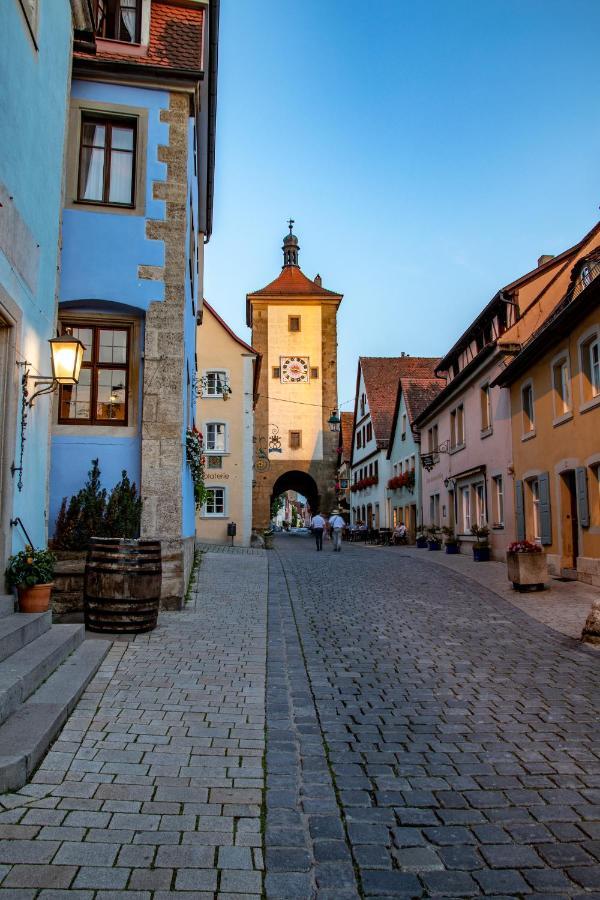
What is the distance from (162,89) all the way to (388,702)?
917 centimetres

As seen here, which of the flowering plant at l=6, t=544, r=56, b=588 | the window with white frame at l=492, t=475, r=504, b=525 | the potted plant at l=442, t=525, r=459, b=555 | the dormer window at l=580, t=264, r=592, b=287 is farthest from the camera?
the potted plant at l=442, t=525, r=459, b=555

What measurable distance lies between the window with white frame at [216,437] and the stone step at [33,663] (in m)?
20.9

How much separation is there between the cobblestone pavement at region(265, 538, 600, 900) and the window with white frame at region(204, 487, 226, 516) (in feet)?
60.4

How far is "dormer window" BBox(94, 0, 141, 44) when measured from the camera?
36.3ft

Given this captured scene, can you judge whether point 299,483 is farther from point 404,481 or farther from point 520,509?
point 520,509

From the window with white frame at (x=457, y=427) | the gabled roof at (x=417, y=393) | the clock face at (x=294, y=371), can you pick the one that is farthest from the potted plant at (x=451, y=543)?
the clock face at (x=294, y=371)

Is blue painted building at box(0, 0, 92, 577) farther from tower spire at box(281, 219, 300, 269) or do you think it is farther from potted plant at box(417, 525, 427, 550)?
tower spire at box(281, 219, 300, 269)

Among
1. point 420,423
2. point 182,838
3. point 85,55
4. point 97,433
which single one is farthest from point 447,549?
point 182,838

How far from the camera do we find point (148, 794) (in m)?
3.78

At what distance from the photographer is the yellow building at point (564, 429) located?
13.7 m

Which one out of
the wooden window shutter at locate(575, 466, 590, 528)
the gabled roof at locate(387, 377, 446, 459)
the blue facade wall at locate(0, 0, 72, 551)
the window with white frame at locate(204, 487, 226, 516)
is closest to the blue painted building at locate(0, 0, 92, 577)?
the blue facade wall at locate(0, 0, 72, 551)

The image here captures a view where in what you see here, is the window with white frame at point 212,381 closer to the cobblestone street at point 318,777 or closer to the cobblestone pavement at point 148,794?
the cobblestone street at point 318,777

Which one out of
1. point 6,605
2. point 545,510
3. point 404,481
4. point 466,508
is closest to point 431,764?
point 6,605

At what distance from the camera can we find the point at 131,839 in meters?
3.26
